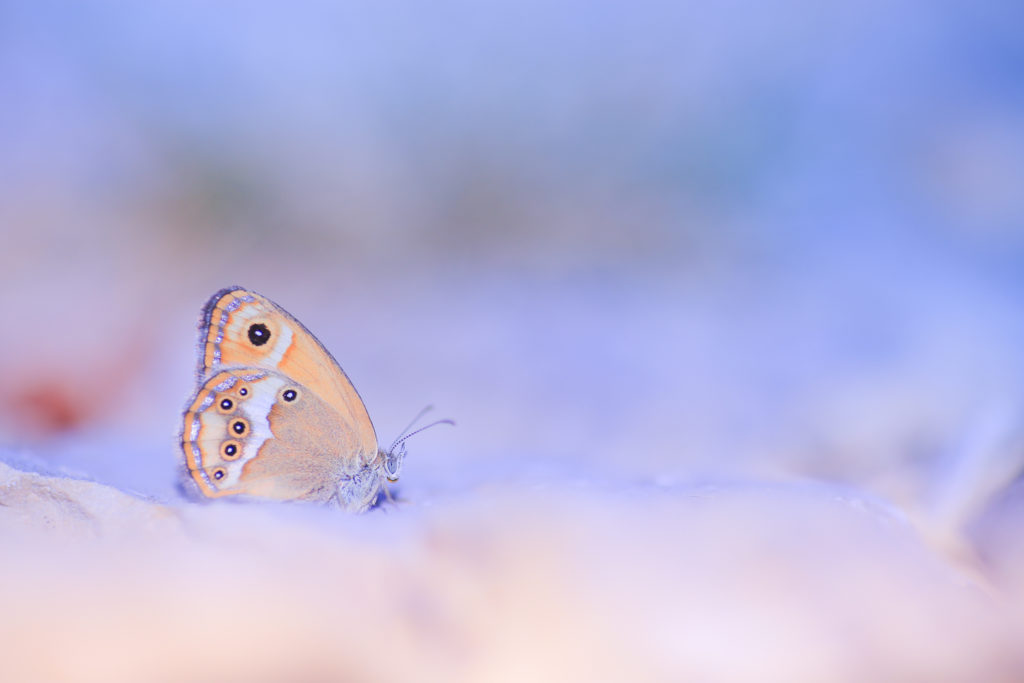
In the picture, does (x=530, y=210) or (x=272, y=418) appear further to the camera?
(x=530, y=210)

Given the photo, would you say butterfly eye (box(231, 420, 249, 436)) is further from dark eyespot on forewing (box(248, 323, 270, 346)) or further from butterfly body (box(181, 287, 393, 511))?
dark eyespot on forewing (box(248, 323, 270, 346))

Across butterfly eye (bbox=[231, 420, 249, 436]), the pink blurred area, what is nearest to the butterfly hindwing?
butterfly eye (bbox=[231, 420, 249, 436])

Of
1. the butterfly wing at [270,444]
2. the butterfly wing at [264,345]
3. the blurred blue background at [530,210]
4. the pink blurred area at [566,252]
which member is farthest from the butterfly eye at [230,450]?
the blurred blue background at [530,210]

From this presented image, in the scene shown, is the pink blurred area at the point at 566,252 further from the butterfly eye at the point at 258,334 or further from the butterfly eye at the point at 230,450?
the butterfly eye at the point at 258,334

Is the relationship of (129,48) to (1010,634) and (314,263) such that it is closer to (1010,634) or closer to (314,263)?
(314,263)

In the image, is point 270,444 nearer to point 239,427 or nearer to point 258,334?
point 239,427

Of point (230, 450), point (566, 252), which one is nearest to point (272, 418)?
point (230, 450)
